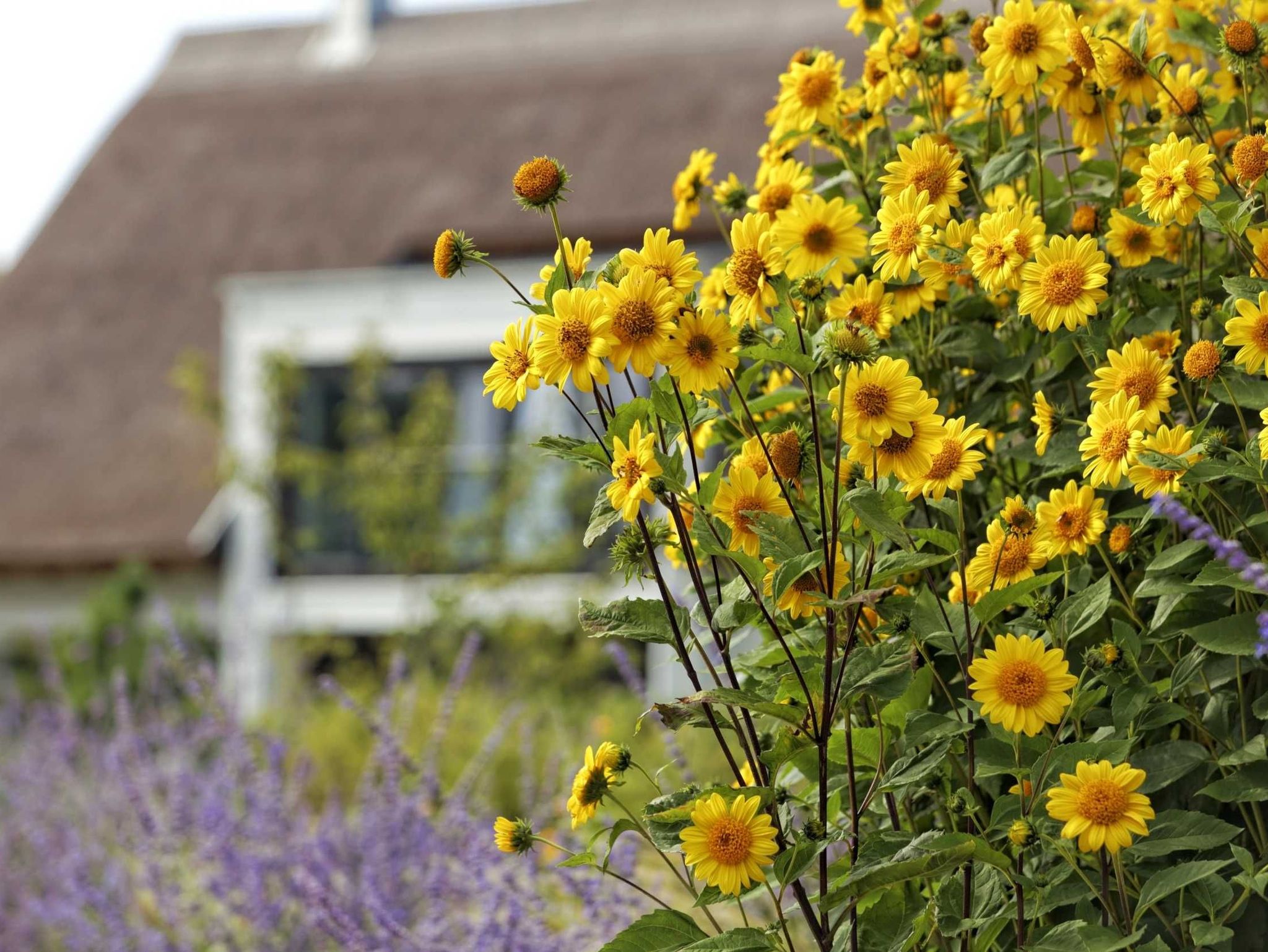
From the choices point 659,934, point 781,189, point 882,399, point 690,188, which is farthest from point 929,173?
point 659,934

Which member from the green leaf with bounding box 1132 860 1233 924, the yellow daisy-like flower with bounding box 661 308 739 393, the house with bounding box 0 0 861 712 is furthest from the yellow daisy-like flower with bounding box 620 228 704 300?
the house with bounding box 0 0 861 712

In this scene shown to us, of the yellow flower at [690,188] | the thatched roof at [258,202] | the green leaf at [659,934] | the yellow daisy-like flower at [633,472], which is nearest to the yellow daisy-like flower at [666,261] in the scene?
the yellow daisy-like flower at [633,472]

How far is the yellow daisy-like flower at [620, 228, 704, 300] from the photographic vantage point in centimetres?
150

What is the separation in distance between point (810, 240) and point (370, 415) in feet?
31.5

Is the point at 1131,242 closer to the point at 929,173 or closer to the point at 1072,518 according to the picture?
the point at 929,173

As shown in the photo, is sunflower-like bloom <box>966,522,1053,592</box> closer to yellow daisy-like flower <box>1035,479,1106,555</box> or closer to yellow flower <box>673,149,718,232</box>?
Result: yellow daisy-like flower <box>1035,479,1106,555</box>

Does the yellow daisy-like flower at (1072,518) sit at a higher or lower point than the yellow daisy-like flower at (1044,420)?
lower

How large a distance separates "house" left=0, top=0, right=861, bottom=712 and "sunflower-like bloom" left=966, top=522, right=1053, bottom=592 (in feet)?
29.4

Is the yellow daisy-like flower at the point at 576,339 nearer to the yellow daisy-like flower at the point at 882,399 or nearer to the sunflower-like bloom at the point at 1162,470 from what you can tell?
the yellow daisy-like flower at the point at 882,399

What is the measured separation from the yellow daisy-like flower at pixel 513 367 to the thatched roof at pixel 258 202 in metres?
11.9

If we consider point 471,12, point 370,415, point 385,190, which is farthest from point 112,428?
point 471,12

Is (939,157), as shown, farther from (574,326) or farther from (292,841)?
(292,841)

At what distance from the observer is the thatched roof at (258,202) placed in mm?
15477

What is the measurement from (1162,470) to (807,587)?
1.27 ft
